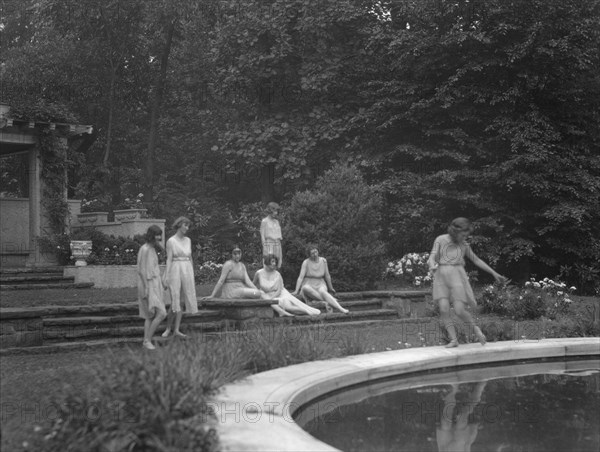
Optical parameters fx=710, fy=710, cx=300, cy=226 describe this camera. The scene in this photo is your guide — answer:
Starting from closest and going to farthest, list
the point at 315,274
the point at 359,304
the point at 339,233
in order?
the point at 315,274
the point at 359,304
the point at 339,233

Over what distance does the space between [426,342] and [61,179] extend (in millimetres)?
11593

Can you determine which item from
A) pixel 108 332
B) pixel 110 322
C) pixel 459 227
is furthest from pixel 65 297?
pixel 459 227

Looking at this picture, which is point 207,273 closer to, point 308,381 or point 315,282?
point 315,282

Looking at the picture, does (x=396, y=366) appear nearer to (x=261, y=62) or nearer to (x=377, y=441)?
(x=377, y=441)

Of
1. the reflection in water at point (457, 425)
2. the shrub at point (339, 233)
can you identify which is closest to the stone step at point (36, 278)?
the shrub at point (339, 233)

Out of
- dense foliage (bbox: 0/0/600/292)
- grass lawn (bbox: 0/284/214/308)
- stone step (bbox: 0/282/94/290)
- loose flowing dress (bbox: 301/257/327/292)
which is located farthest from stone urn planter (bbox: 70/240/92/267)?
loose flowing dress (bbox: 301/257/327/292)

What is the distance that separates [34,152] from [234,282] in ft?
27.5

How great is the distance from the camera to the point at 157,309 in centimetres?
1020

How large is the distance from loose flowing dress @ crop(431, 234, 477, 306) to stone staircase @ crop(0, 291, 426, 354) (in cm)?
281

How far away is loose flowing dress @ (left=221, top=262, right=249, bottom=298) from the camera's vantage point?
13.0m

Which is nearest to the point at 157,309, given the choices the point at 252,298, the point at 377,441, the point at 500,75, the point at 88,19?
the point at 252,298

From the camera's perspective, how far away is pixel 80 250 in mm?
17000

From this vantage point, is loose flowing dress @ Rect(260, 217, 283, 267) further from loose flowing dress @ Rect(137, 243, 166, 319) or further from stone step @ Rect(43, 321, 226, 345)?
loose flowing dress @ Rect(137, 243, 166, 319)

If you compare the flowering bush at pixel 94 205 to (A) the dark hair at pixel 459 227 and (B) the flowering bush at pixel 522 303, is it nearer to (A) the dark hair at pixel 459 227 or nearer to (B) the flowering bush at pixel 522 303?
(B) the flowering bush at pixel 522 303
